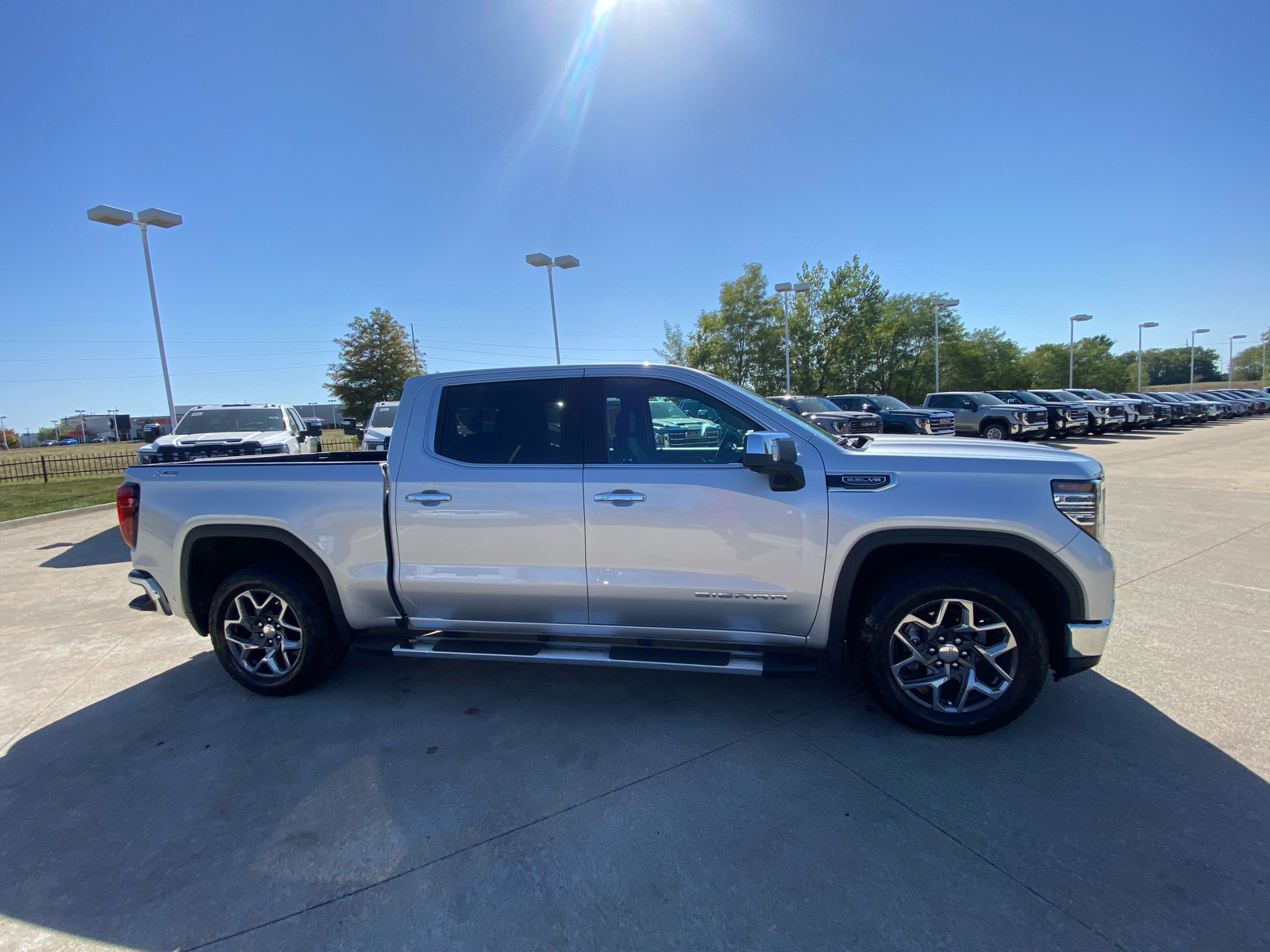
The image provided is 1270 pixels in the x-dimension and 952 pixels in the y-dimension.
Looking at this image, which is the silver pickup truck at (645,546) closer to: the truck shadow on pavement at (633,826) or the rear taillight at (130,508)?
the rear taillight at (130,508)

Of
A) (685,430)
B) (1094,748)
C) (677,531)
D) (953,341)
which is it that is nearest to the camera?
(1094,748)

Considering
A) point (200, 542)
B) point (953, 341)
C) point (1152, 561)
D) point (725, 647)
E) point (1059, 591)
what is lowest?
point (1152, 561)

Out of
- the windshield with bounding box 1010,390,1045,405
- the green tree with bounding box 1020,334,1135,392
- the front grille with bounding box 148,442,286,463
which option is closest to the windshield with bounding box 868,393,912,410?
the windshield with bounding box 1010,390,1045,405

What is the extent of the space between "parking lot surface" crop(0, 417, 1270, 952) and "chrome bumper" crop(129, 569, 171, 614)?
1.75 feet

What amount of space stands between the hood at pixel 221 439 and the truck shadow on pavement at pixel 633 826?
24.8 ft

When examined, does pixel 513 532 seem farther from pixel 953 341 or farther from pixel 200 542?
pixel 953 341

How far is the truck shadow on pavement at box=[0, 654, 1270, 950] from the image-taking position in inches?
81.0

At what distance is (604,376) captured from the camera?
3479 mm

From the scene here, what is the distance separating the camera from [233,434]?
1084 centimetres

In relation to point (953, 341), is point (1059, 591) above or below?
below

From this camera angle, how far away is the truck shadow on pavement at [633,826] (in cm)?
206

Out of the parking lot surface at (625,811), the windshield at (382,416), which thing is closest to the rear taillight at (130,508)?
the parking lot surface at (625,811)

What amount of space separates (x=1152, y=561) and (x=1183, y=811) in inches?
172

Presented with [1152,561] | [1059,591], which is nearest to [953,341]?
[1152,561]
